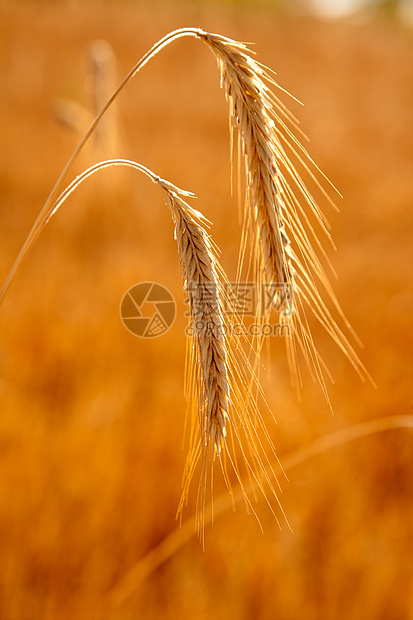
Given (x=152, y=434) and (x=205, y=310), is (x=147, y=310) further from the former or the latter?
(x=205, y=310)

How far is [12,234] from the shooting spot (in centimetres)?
299

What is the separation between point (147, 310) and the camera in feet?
6.87

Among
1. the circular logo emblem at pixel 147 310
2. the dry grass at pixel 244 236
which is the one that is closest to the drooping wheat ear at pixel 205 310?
the dry grass at pixel 244 236

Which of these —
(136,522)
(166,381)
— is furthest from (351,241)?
(136,522)

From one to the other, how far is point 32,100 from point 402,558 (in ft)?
23.9

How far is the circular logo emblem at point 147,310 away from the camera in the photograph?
6.58 feet

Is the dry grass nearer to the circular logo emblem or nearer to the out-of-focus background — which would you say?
the out-of-focus background

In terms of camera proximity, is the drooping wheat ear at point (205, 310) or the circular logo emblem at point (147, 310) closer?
the drooping wheat ear at point (205, 310)

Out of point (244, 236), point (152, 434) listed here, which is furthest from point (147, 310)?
point (244, 236)

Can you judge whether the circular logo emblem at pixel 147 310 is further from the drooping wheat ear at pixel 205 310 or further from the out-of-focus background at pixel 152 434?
the drooping wheat ear at pixel 205 310

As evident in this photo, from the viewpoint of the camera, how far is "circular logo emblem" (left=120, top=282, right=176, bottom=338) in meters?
2.01

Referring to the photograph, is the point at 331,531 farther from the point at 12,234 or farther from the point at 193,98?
the point at 193,98

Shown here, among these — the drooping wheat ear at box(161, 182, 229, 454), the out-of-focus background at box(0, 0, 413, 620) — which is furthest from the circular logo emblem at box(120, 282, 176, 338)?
the drooping wheat ear at box(161, 182, 229, 454)

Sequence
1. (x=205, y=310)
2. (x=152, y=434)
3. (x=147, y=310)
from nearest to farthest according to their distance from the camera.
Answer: (x=205, y=310)
(x=152, y=434)
(x=147, y=310)
